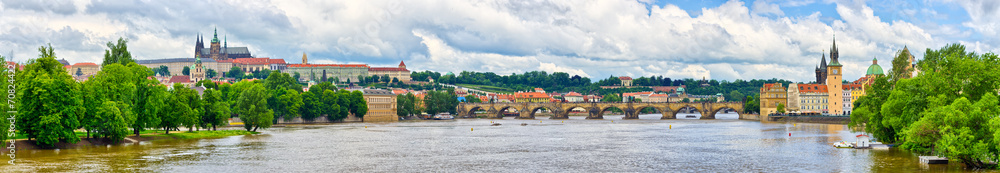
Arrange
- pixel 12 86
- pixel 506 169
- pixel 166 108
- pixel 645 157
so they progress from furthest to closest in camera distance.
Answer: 1. pixel 166 108
2. pixel 645 157
3. pixel 12 86
4. pixel 506 169

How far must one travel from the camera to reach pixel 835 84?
492 ft

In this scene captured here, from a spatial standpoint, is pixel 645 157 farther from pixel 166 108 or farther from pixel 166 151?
pixel 166 108

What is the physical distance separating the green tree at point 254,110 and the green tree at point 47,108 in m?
32.7

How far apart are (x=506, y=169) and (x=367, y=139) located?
32.3 meters

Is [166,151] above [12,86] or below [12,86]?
below

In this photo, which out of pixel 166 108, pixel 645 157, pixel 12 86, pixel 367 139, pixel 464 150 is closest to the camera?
pixel 12 86

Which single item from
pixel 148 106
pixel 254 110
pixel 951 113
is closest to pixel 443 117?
pixel 254 110

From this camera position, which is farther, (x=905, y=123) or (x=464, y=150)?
(x=464, y=150)

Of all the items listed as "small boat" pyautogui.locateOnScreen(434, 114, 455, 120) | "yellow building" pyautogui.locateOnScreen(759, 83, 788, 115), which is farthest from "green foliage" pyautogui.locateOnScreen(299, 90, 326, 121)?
"yellow building" pyautogui.locateOnScreen(759, 83, 788, 115)

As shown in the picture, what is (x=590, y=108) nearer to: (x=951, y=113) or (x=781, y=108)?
(x=781, y=108)

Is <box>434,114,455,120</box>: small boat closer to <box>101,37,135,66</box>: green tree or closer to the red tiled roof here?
the red tiled roof

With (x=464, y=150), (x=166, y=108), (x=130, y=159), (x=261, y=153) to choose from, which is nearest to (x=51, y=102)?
(x=130, y=159)

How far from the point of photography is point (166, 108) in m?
72.6

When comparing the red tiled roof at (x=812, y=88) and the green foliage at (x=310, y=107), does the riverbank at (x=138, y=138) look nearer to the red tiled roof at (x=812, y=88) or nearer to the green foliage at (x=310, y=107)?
the green foliage at (x=310, y=107)
